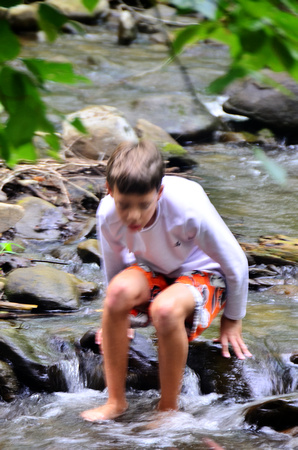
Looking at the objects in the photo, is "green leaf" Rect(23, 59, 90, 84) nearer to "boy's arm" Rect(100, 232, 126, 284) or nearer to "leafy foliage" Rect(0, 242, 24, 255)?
"boy's arm" Rect(100, 232, 126, 284)

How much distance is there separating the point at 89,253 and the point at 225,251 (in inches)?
90.7

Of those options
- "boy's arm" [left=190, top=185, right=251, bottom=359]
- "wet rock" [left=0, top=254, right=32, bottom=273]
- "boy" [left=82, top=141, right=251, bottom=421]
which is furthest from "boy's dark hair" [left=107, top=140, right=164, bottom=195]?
"wet rock" [left=0, top=254, right=32, bottom=273]

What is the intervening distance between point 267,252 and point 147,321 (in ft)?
7.48

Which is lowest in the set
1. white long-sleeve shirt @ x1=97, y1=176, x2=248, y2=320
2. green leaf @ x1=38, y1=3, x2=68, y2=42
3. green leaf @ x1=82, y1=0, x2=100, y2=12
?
white long-sleeve shirt @ x1=97, y1=176, x2=248, y2=320

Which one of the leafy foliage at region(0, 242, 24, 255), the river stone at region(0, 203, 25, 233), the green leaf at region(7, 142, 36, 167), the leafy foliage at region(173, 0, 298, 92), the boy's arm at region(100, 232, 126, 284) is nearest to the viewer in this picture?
the leafy foliage at region(173, 0, 298, 92)

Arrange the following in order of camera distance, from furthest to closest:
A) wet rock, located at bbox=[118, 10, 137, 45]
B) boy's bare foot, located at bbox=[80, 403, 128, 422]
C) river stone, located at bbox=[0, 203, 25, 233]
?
wet rock, located at bbox=[118, 10, 137, 45] < river stone, located at bbox=[0, 203, 25, 233] < boy's bare foot, located at bbox=[80, 403, 128, 422]

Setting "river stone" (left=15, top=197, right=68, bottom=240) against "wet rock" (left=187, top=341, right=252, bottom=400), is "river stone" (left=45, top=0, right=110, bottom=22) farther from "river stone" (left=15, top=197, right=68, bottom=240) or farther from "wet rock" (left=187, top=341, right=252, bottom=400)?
"wet rock" (left=187, top=341, right=252, bottom=400)

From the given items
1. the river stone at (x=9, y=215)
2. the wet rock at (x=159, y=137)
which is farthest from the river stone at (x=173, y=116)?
the river stone at (x=9, y=215)

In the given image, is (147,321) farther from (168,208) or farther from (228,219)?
(228,219)

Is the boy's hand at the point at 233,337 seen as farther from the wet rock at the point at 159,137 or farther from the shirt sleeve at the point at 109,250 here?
the wet rock at the point at 159,137

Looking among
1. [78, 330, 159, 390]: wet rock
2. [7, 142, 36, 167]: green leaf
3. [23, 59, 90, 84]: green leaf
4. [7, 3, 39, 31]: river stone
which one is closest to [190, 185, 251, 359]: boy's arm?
[78, 330, 159, 390]: wet rock

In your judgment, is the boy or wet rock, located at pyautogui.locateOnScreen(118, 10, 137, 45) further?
wet rock, located at pyautogui.locateOnScreen(118, 10, 137, 45)

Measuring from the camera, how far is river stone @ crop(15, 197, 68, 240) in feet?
17.2

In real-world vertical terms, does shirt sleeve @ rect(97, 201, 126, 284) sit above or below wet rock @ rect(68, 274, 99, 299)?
above
